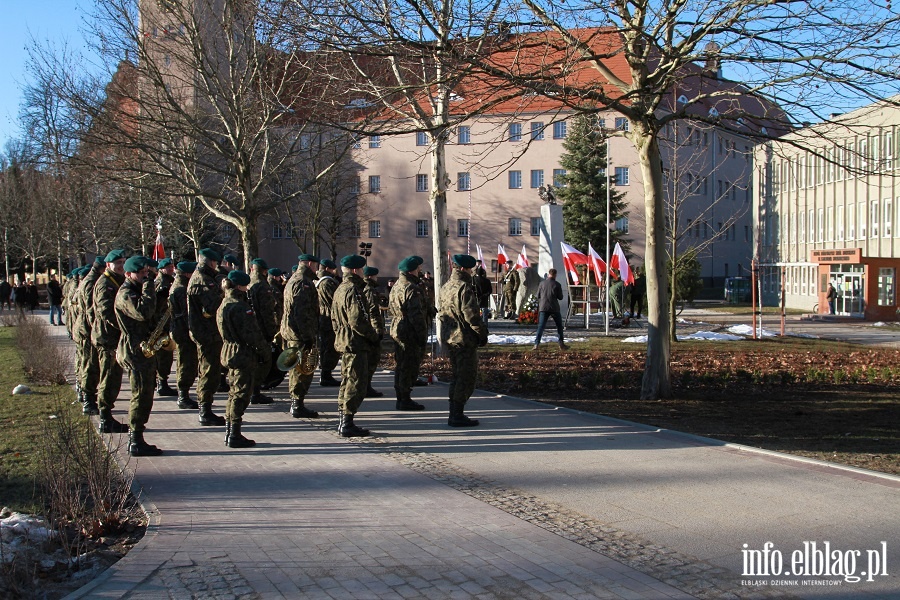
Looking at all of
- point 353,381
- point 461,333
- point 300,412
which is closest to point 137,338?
point 353,381

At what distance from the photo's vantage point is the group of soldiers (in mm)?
8992

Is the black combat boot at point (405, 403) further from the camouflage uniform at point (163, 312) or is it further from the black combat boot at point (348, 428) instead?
the camouflage uniform at point (163, 312)

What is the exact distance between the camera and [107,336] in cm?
986

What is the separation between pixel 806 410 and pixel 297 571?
827 cm

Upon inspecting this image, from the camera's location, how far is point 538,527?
610cm

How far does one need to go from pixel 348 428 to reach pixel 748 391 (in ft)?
21.8

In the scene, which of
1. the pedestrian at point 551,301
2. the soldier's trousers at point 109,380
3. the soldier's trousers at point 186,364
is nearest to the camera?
the soldier's trousers at point 109,380

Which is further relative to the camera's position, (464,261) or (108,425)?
(464,261)

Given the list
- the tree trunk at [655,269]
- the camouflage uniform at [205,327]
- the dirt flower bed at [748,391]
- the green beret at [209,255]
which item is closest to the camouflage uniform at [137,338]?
the camouflage uniform at [205,327]

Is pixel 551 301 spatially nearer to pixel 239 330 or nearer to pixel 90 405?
pixel 90 405

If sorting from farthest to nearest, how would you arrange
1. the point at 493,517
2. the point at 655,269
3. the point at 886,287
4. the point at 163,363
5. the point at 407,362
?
the point at 886,287 < the point at 163,363 < the point at 655,269 < the point at 407,362 < the point at 493,517

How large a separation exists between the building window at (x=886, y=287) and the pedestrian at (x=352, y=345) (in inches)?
1272

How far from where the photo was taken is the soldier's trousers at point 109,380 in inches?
387

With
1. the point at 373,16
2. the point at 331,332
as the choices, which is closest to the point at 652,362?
the point at 331,332
